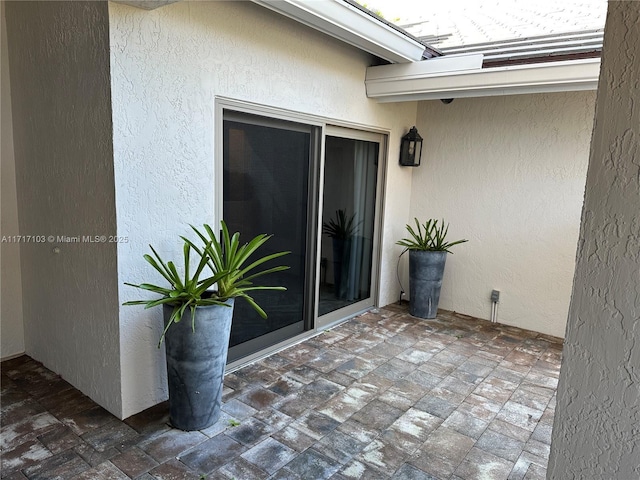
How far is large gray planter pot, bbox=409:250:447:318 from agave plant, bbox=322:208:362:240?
0.79m

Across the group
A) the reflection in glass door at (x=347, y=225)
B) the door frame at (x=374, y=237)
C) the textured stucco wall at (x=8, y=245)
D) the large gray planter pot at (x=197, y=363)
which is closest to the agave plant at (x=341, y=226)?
the reflection in glass door at (x=347, y=225)

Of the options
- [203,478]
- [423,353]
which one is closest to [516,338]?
[423,353]

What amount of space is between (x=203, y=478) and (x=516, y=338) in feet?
11.9

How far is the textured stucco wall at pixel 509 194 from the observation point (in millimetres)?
4559

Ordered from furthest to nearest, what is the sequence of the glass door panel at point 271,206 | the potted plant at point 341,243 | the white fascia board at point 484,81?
the potted plant at point 341,243, the white fascia board at point 484,81, the glass door panel at point 271,206

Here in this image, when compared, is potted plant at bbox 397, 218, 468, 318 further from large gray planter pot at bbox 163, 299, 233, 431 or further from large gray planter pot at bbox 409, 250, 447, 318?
large gray planter pot at bbox 163, 299, 233, 431

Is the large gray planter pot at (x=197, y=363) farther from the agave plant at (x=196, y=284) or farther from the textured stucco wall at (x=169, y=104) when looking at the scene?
the textured stucco wall at (x=169, y=104)

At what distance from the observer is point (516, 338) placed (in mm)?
4691

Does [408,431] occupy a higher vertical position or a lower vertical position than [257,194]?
lower

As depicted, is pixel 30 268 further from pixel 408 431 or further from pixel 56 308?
pixel 408 431

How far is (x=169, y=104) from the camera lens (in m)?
2.85

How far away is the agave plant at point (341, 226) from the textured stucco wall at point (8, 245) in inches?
108

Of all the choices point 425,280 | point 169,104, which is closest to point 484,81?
point 425,280

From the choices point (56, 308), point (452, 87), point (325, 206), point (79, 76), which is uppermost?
point (452, 87)
